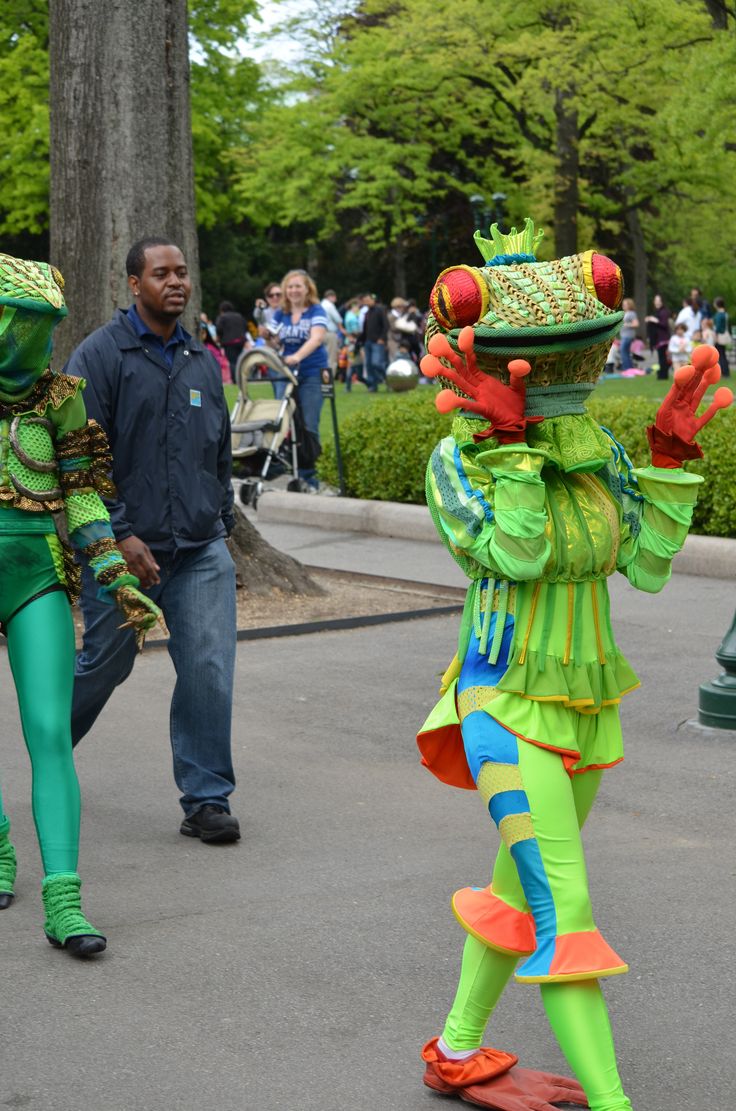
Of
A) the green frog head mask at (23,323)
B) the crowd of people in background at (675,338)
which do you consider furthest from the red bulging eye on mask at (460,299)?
the crowd of people in background at (675,338)

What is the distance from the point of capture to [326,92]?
140 ft

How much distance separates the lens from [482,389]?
136 inches

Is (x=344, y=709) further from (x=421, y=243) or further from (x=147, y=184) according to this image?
(x=421, y=243)

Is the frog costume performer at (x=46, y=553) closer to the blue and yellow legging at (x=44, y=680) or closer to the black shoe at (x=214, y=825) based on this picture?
the blue and yellow legging at (x=44, y=680)

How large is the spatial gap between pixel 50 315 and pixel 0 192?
3863 centimetres

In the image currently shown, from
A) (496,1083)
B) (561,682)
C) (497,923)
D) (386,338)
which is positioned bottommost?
(496,1083)

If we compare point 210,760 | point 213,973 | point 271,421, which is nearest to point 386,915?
point 213,973

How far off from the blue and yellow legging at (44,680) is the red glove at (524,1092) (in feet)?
5.13

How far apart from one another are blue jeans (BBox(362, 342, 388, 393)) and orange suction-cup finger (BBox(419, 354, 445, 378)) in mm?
25953

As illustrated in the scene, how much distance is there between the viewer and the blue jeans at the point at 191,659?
561 cm

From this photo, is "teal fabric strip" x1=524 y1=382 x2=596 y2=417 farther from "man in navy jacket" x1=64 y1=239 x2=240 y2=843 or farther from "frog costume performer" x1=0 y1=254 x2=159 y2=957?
"man in navy jacket" x1=64 y1=239 x2=240 y2=843

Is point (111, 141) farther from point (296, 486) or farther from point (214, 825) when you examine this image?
point (296, 486)

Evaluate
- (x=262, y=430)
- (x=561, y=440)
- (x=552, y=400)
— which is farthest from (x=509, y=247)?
(x=262, y=430)

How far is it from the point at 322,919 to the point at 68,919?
2.58 feet
